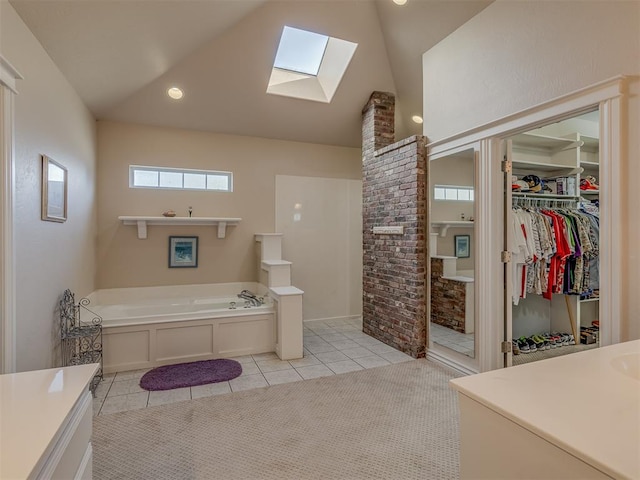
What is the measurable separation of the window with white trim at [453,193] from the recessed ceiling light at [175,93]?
3170mm

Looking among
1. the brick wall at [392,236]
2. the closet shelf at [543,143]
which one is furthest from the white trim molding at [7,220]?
the closet shelf at [543,143]

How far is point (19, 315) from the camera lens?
2.14 m

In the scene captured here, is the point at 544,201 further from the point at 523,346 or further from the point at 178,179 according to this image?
the point at 178,179

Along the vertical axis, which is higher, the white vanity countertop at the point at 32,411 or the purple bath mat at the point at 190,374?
the white vanity countertop at the point at 32,411

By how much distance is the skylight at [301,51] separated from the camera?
4168 mm

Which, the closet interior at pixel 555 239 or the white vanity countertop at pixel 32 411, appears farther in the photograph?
the closet interior at pixel 555 239

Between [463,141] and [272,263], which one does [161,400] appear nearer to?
[272,263]

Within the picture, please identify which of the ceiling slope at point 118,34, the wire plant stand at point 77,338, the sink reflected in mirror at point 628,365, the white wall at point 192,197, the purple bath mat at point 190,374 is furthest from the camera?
the white wall at point 192,197

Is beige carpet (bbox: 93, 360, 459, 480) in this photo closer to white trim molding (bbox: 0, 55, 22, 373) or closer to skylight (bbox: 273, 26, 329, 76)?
white trim molding (bbox: 0, 55, 22, 373)

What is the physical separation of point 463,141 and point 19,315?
3.62 meters

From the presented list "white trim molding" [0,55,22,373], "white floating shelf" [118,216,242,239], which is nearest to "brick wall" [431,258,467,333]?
"white floating shelf" [118,216,242,239]

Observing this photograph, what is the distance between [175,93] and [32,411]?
3.90m

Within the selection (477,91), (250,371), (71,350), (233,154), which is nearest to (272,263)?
(250,371)

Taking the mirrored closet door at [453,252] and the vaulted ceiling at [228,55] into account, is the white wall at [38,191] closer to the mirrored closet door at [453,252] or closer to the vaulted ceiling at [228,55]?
Result: the vaulted ceiling at [228,55]
